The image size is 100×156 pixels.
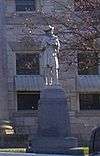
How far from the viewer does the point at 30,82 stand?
36.6m

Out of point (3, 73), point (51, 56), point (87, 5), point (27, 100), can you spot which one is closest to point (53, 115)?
point (51, 56)

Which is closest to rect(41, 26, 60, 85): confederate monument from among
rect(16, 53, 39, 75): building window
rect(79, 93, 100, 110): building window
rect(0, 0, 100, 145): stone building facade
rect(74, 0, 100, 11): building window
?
rect(74, 0, 100, 11): building window

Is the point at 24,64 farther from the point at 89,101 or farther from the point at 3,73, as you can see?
the point at 89,101

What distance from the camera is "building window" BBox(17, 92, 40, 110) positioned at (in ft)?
123

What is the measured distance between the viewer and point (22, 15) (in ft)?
123

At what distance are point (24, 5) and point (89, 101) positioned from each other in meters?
8.12

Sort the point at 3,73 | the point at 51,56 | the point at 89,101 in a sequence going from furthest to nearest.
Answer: the point at 89,101 < the point at 3,73 < the point at 51,56

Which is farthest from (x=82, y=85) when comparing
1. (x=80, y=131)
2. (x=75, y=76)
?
(x=80, y=131)

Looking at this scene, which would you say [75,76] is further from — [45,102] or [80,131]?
[45,102]

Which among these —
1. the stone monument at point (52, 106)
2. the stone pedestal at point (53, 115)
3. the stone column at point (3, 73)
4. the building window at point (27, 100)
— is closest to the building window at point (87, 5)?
the stone monument at point (52, 106)

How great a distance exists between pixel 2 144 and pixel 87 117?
10.1 meters

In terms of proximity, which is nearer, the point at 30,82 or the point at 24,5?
the point at 30,82

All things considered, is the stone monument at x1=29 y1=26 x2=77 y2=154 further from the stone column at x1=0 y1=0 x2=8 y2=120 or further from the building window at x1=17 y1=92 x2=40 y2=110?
the building window at x1=17 y1=92 x2=40 y2=110

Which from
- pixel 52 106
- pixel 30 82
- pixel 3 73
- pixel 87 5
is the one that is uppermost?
pixel 87 5
